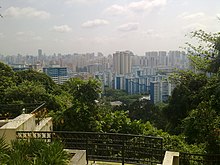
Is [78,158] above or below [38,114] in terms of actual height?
below

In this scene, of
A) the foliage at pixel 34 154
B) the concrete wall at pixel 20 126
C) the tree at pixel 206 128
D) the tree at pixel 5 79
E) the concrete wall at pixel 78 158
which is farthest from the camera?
the tree at pixel 5 79

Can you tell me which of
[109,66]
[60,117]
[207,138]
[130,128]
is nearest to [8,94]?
[60,117]

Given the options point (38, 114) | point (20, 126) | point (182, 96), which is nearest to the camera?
point (20, 126)

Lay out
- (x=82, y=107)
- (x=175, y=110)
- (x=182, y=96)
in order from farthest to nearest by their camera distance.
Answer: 1. (x=175, y=110)
2. (x=182, y=96)
3. (x=82, y=107)

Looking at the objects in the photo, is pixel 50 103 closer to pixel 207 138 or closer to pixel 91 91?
pixel 91 91

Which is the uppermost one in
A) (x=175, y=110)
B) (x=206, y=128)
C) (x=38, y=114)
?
(x=38, y=114)

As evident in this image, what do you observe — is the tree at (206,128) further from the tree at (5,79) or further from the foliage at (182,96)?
the tree at (5,79)

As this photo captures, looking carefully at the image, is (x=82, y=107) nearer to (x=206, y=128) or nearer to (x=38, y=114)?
(x=38, y=114)

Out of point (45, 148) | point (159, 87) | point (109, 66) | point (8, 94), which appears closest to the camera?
point (45, 148)

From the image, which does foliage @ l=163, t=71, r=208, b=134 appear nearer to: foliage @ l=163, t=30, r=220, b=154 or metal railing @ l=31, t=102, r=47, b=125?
foliage @ l=163, t=30, r=220, b=154

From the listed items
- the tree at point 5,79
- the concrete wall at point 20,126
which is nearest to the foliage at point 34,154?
the concrete wall at point 20,126

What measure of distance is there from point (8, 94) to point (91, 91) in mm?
8814

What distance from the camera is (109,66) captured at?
120875 mm

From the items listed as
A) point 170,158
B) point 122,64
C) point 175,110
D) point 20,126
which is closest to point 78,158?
point 170,158
